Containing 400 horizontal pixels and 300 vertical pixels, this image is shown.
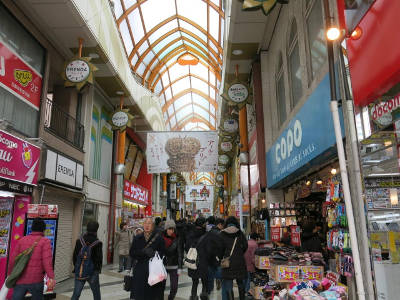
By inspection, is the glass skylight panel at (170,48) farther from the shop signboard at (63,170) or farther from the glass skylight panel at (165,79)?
the shop signboard at (63,170)

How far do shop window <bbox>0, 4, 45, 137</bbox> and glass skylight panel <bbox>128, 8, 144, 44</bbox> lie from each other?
→ 653cm

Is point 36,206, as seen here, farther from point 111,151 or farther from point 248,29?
point 111,151

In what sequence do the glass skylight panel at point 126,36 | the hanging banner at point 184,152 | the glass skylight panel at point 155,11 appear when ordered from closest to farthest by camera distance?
the hanging banner at point 184,152 < the glass skylight panel at point 126,36 < the glass skylight panel at point 155,11

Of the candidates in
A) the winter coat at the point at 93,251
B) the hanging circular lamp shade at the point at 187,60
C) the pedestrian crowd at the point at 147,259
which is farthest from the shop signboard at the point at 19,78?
the hanging circular lamp shade at the point at 187,60

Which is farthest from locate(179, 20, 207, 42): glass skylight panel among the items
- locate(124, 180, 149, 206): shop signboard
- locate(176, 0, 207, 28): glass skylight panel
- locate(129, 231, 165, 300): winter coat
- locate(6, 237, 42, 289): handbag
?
locate(6, 237, 42, 289): handbag

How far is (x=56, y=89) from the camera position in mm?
10578

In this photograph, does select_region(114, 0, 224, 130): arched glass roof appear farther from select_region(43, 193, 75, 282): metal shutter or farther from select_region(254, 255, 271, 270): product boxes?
select_region(254, 255, 271, 270): product boxes

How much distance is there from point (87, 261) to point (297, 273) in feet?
9.99

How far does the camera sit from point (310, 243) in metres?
6.80

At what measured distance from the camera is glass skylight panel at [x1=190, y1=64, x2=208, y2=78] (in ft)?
71.0

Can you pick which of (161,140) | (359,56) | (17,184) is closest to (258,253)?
(359,56)

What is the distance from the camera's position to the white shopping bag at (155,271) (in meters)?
4.09

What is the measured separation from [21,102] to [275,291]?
645 cm

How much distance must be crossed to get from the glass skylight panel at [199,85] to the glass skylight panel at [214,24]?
24.3ft
